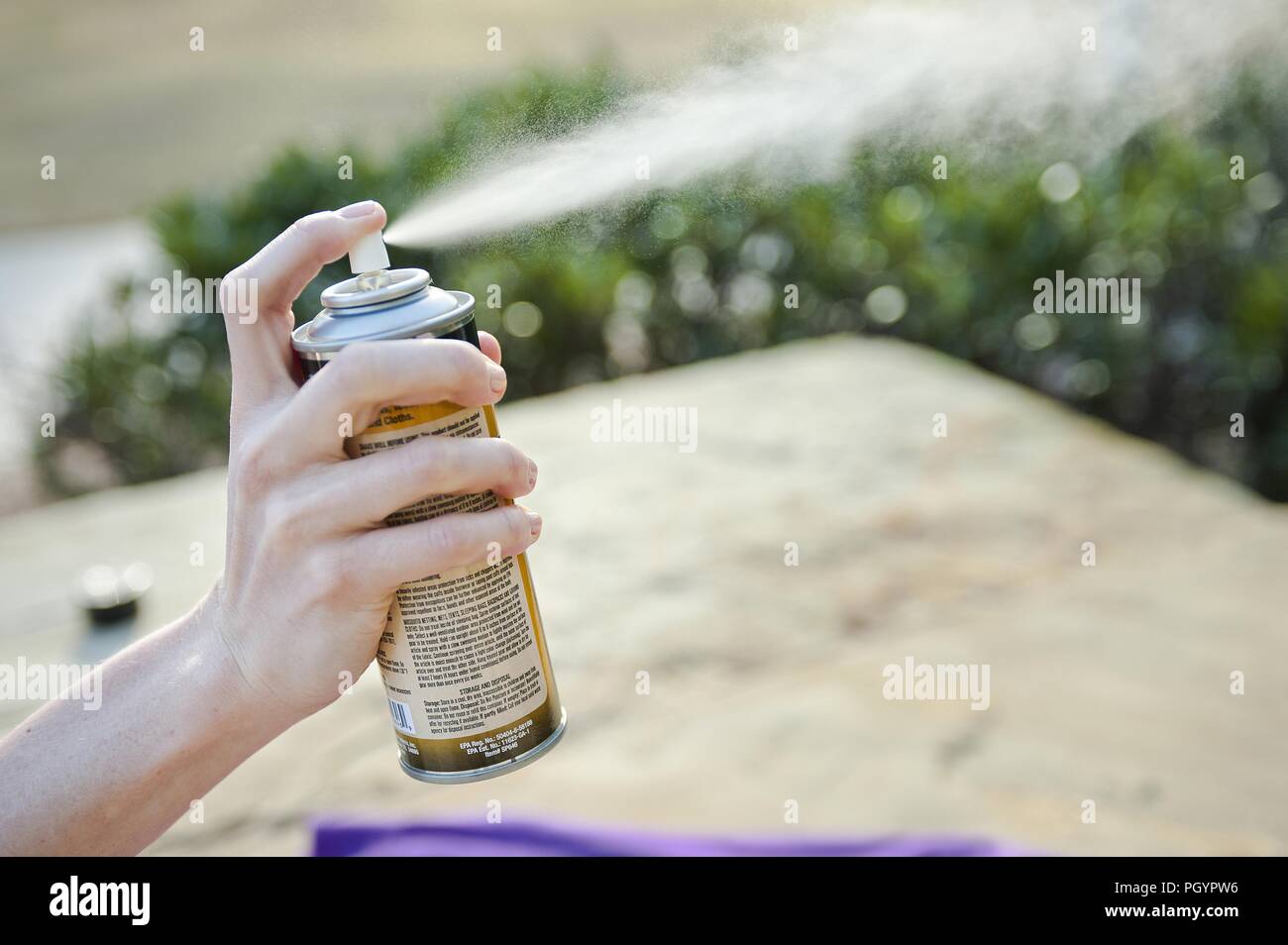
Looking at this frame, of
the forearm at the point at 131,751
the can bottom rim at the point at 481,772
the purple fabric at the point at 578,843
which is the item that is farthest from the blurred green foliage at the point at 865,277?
the can bottom rim at the point at 481,772

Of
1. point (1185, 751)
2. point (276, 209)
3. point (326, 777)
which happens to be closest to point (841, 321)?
point (276, 209)

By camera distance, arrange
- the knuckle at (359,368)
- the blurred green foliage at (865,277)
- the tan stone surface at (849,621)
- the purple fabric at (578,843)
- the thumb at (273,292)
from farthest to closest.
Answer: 1. the blurred green foliage at (865,277)
2. the tan stone surface at (849,621)
3. the purple fabric at (578,843)
4. the thumb at (273,292)
5. the knuckle at (359,368)

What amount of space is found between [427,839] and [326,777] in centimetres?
52

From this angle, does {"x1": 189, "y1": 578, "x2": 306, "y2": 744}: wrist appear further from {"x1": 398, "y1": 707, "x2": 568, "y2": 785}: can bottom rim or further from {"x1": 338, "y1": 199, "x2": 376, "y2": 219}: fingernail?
{"x1": 338, "y1": 199, "x2": 376, "y2": 219}: fingernail

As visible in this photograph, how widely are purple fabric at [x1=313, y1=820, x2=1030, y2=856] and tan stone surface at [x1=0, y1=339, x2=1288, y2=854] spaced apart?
0.11 metres

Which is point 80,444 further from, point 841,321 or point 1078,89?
point 1078,89

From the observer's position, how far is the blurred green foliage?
15.1ft

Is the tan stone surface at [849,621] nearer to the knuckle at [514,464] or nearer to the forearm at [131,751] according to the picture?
the forearm at [131,751]

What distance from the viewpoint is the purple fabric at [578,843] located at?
1756 millimetres

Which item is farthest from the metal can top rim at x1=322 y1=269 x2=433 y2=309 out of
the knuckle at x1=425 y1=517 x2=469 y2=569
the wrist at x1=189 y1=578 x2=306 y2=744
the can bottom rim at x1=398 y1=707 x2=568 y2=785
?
the can bottom rim at x1=398 y1=707 x2=568 y2=785

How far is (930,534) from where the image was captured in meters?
3.15

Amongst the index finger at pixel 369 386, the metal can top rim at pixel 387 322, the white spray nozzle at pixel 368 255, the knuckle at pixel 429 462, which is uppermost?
the white spray nozzle at pixel 368 255

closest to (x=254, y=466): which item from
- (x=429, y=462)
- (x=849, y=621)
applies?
(x=429, y=462)

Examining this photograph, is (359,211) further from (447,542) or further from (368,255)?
(447,542)
